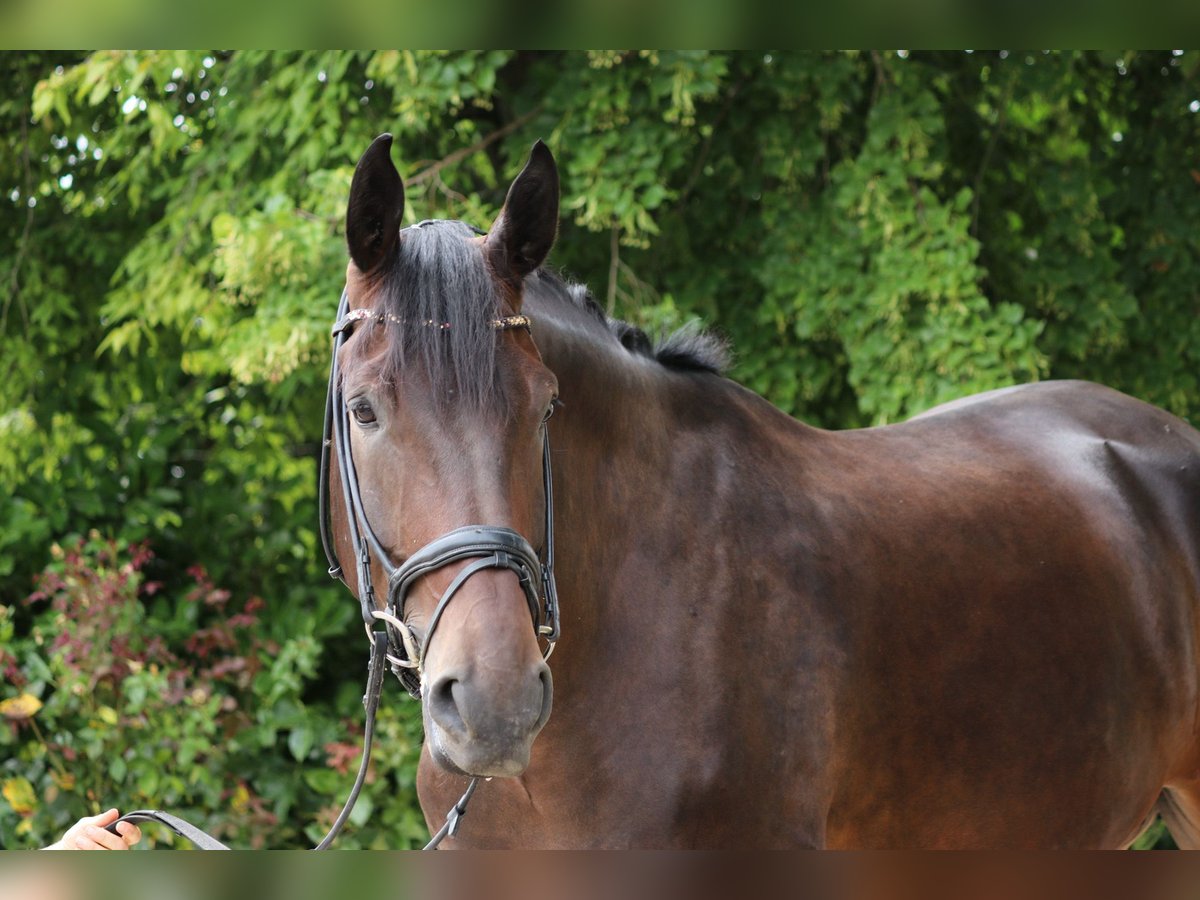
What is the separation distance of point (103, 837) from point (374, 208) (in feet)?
3.43

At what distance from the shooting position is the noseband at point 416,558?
1680mm

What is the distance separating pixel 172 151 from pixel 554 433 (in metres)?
3.68

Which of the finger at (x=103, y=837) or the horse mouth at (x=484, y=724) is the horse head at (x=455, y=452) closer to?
the horse mouth at (x=484, y=724)

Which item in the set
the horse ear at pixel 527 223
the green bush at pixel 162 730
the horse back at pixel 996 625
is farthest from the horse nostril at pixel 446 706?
the green bush at pixel 162 730

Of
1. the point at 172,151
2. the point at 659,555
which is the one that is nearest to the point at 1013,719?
the point at 659,555

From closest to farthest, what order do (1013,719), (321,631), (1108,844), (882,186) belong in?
(1013,719) → (1108,844) → (882,186) → (321,631)

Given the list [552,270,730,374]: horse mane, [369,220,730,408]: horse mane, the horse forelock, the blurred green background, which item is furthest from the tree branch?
the horse forelock

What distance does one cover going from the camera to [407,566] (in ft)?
5.67

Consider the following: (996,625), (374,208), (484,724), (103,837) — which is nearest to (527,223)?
(374,208)

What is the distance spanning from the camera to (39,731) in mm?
4688

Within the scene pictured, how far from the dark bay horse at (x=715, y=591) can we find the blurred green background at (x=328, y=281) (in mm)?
1503

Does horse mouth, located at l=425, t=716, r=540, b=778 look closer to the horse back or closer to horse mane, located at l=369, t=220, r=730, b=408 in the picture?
horse mane, located at l=369, t=220, r=730, b=408

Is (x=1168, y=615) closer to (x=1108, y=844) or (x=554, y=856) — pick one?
(x=1108, y=844)

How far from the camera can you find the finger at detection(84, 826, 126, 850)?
4.94 feet
